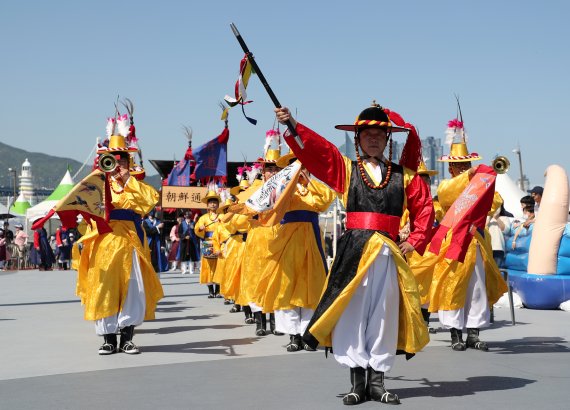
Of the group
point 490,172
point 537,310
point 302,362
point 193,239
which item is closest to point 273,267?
point 302,362

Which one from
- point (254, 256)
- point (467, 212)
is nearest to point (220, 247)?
point (254, 256)

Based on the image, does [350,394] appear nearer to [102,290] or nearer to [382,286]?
Answer: [382,286]

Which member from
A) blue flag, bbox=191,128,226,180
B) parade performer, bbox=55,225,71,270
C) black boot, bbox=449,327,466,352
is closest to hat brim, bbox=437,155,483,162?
black boot, bbox=449,327,466,352

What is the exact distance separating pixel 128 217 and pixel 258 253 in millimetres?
1789

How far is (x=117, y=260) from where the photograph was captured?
26.2ft

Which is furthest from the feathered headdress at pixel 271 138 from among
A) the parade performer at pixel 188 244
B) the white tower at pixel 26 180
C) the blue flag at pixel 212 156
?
the white tower at pixel 26 180

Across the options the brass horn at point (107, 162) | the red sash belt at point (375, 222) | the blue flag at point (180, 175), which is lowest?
the red sash belt at point (375, 222)

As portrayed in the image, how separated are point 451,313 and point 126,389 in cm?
364

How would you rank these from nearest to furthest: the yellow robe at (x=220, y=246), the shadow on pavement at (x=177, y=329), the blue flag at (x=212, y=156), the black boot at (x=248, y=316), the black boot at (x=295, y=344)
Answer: the black boot at (x=295, y=344) < the shadow on pavement at (x=177, y=329) < the black boot at (x=248, y=316) < the yellow robe at (x=220, y=246) < the blue flag at (x=212, y=156)

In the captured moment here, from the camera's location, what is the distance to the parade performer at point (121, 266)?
790 centimetres

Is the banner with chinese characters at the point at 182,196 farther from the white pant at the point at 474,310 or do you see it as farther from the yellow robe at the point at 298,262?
the white pant at the point at 474,310

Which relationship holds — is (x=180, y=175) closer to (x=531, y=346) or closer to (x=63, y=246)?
(x=63, y=246)

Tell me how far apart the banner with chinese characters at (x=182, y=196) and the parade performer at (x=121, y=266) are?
42.0 ft

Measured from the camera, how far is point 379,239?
5668 millimetres
